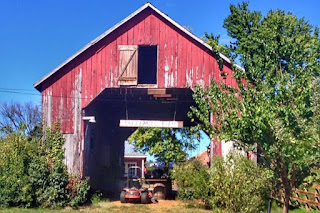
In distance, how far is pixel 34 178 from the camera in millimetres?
16672

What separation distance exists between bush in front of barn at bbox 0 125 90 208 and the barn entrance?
5.04ft

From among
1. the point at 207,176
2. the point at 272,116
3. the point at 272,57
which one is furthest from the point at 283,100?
the point at 207,176

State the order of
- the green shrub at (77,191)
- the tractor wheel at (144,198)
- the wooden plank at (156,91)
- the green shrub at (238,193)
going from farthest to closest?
the wooden plank at (156,91) → the tractor wheel at (144,198) → the green shrub at (77,191) → the green shrub at (238,193)

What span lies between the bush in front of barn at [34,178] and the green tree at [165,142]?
2336cm

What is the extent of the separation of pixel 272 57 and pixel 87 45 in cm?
1193

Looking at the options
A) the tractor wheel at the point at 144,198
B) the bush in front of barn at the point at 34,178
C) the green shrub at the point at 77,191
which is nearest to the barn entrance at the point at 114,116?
the green shrub at the point at 77,191

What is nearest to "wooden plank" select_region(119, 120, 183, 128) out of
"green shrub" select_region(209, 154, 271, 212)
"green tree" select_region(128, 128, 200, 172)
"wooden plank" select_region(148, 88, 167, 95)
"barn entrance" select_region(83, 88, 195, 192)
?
"wooden plank" select_region(148, 88, 167, 95)

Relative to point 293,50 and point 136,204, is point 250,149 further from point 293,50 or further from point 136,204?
point 136,204

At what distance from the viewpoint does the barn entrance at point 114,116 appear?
19594 millimetres

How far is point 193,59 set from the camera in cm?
1834

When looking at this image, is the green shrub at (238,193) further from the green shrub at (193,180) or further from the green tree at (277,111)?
the green shrub at (193,180)

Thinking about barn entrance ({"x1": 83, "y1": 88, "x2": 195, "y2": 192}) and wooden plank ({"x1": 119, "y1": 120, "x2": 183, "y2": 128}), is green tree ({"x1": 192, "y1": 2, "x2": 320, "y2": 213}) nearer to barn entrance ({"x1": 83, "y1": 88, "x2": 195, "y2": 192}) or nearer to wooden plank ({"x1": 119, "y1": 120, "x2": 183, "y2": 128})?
wooden plank ({"x1": 119, "y1": 120, "x2": 183, "y2": 128})

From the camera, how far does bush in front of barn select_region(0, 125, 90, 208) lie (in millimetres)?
16453

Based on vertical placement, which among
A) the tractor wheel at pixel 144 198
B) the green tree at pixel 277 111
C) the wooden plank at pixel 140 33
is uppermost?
the wooden plank at pixel 140 33
